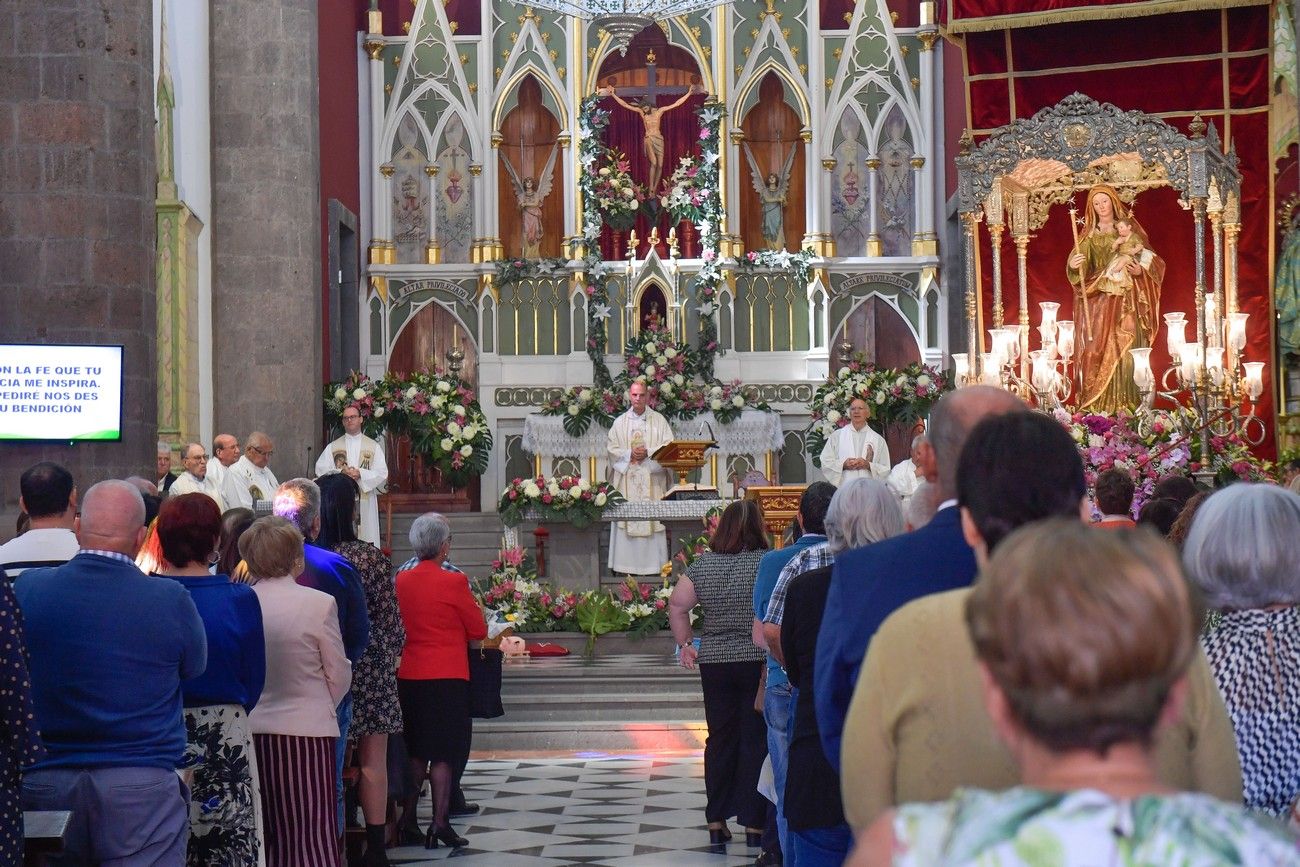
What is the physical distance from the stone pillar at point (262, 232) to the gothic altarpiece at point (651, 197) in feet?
11.6

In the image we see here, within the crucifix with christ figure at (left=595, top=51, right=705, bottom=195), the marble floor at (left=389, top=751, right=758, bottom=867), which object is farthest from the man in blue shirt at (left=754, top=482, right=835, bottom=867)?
the crucifix with christ figure at (left=595, top=51, right=705, bottom=195)

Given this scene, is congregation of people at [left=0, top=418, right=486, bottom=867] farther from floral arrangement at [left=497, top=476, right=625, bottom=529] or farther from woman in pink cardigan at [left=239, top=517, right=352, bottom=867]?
floral arrangement at [left=497, top=476, right=625, bottom=529]

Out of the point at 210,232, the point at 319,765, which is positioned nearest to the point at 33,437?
the point at 319,765

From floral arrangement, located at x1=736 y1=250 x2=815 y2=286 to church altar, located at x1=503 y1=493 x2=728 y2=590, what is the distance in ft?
19.1

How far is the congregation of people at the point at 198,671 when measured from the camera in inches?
174

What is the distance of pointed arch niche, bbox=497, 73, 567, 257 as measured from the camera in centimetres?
1967

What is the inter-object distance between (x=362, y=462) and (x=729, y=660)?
811 centimetres

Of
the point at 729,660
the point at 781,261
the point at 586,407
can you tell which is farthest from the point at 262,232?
the point at 729,660

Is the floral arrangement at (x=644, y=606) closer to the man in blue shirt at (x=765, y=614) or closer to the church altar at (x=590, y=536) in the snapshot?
the church altar at (x=590, y=536)

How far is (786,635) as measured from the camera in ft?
15.5

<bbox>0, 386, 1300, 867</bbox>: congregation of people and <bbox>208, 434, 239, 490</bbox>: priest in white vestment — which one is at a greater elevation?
<bbox>208, 434, 239, 490</bbox>: priest in white vestment

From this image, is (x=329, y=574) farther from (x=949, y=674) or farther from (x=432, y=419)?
(x=432, y=419)

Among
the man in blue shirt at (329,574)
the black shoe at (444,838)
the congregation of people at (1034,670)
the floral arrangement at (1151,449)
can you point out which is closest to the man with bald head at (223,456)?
the black shoe at (444,838)

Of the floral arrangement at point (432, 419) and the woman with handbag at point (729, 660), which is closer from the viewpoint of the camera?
the woman with handbag at point (729, 660)
